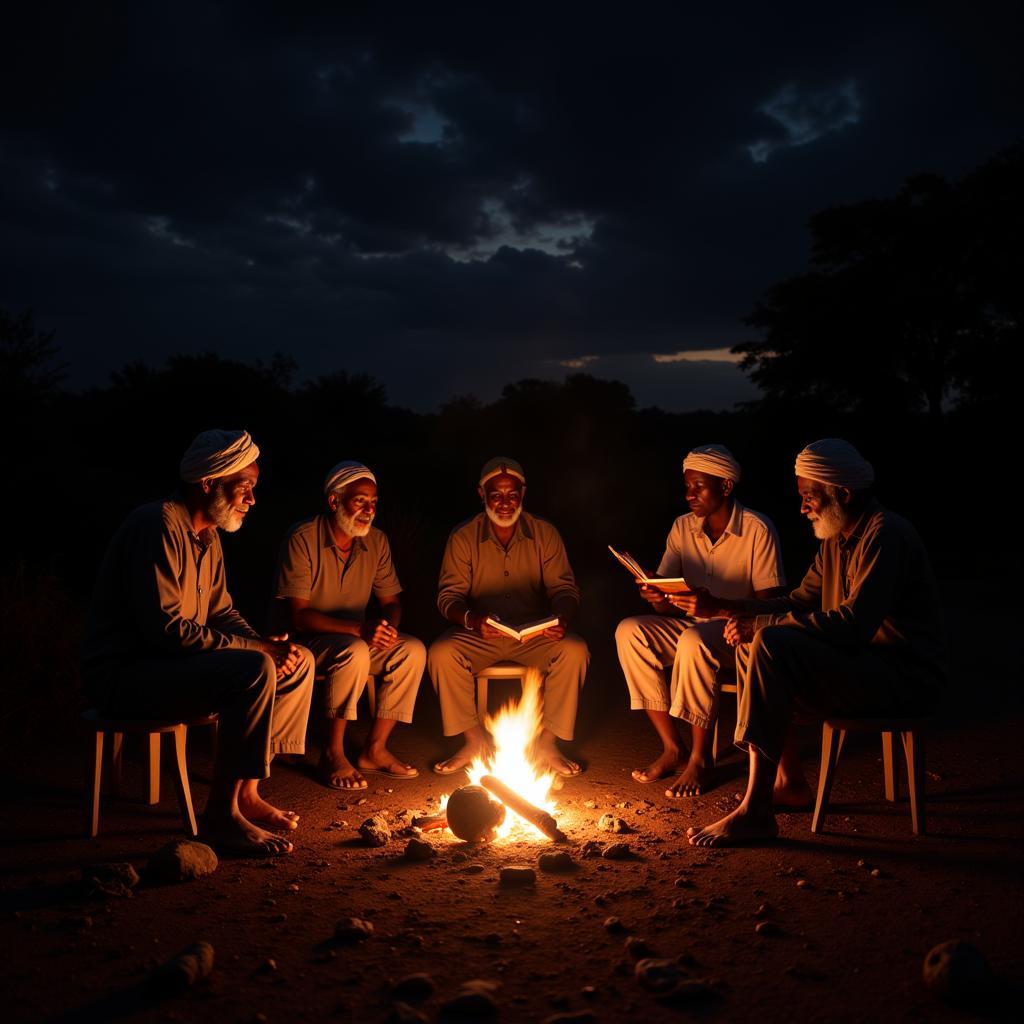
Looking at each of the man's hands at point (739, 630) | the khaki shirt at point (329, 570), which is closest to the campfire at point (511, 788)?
the khaki shirt at point (329, 570)

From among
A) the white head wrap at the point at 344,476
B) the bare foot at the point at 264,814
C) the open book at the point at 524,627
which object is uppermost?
the white head wrap at the point at 344,476

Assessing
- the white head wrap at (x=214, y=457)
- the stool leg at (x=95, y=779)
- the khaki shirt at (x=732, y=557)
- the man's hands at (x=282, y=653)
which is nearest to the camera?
the stool leg at (x=95, y=779)

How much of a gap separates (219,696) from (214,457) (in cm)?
118

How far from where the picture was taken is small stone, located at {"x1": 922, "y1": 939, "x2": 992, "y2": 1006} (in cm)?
306

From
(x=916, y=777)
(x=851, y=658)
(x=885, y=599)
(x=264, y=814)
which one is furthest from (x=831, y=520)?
(x=264, y=814)

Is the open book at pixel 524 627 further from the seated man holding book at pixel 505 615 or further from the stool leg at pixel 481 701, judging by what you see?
the stool leg at pixel 481 701

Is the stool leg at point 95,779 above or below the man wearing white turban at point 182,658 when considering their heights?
below

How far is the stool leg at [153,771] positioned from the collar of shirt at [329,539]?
1.59m

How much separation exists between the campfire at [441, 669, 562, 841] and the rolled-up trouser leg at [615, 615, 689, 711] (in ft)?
2.17

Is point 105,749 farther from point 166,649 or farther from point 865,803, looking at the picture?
point 865,803

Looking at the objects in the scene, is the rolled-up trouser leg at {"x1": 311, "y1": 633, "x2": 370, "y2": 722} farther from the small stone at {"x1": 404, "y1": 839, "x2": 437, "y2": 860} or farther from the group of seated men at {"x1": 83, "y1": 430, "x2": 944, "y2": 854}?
the small stone at {"x1": 404, "y1": 839, "x2": 437, "y2": 860}

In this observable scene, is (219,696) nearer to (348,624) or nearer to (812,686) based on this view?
(348,624)

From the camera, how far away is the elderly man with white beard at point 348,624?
5.84 meters

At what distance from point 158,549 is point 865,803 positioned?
12.6 ft
